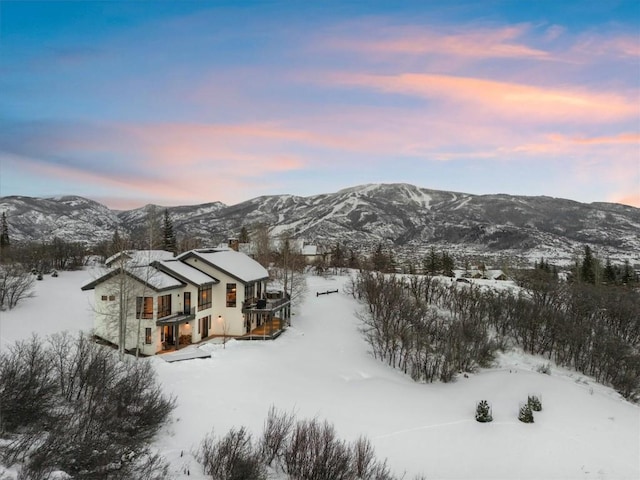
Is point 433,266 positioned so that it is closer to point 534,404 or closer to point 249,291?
point 249,291

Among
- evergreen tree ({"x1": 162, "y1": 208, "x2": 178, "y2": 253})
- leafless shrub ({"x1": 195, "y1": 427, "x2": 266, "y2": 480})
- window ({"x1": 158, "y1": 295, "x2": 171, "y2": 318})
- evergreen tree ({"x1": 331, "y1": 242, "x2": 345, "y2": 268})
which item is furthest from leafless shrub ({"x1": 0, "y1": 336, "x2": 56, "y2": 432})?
evergreen tree ({"x1": 331, "y1": 242, "x2": 345, "y2": 268})

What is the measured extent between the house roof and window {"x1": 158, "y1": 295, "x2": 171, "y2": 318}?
43.0 inches

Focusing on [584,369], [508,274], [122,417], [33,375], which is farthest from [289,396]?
[508,274]

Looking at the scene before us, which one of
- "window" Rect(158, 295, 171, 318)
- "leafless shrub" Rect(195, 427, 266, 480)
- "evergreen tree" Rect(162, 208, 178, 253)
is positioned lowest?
"leafless shrub" Rect(195, 427, 266, 480)

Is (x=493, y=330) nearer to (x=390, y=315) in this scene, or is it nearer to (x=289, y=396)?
(x=390, y=315)

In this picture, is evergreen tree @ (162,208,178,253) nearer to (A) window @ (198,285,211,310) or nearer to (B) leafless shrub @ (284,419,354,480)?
(A) window @ (198,285,211,310)

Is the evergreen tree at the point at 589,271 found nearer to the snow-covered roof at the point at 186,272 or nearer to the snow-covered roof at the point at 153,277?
the snow-covered roof at the point at 186,272

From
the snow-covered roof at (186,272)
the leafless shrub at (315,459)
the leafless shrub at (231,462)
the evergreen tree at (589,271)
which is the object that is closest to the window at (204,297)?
the snow-covered roof at (186,272)

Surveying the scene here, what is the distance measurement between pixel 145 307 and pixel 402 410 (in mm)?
19960

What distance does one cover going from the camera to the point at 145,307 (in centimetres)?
3016

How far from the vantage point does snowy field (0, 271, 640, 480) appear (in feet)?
59.4

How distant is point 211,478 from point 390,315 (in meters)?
31.0

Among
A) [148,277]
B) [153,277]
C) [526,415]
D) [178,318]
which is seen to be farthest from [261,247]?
[526,415]

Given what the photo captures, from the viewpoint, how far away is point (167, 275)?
31.9 metres
